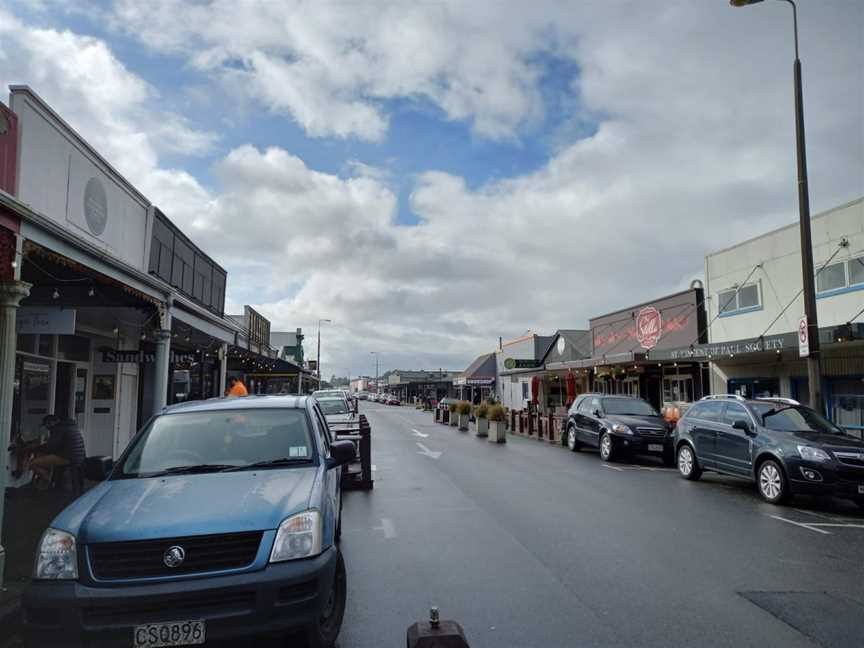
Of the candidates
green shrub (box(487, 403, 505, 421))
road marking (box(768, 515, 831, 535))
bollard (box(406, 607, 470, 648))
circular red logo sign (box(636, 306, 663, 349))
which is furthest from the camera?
circular red logo sign (box(636, 306, 663, 349))

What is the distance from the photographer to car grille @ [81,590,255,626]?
3.63 m

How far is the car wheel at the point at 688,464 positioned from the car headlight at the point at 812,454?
3062 mm

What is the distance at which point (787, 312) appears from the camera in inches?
682

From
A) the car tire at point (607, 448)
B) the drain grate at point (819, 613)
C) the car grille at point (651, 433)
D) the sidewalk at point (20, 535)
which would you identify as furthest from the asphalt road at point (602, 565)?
the car tire at point (607, 448)

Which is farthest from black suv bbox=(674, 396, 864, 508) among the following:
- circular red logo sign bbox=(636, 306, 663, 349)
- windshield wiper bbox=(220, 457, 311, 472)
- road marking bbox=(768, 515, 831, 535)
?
Result: circular red logo sign bbox=(636, 306, 663, 349)

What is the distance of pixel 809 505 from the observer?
10094 millimetres

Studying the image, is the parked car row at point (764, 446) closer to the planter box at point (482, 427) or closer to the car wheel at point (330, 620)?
the car wheel at point (330, 620)

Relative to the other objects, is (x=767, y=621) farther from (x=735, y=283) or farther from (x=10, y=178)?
(x=735, y=283)

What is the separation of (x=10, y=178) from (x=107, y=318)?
16.3ft

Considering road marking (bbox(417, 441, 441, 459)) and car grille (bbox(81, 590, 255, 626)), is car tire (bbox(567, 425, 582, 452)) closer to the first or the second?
road marking (bbox(417, 441, 441, 459))

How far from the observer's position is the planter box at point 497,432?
2203 centimetres

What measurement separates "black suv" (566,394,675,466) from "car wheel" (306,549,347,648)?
12.1 metres

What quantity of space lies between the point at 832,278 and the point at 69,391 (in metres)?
18.0

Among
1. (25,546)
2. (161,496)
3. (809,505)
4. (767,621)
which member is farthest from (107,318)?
(809,505)
